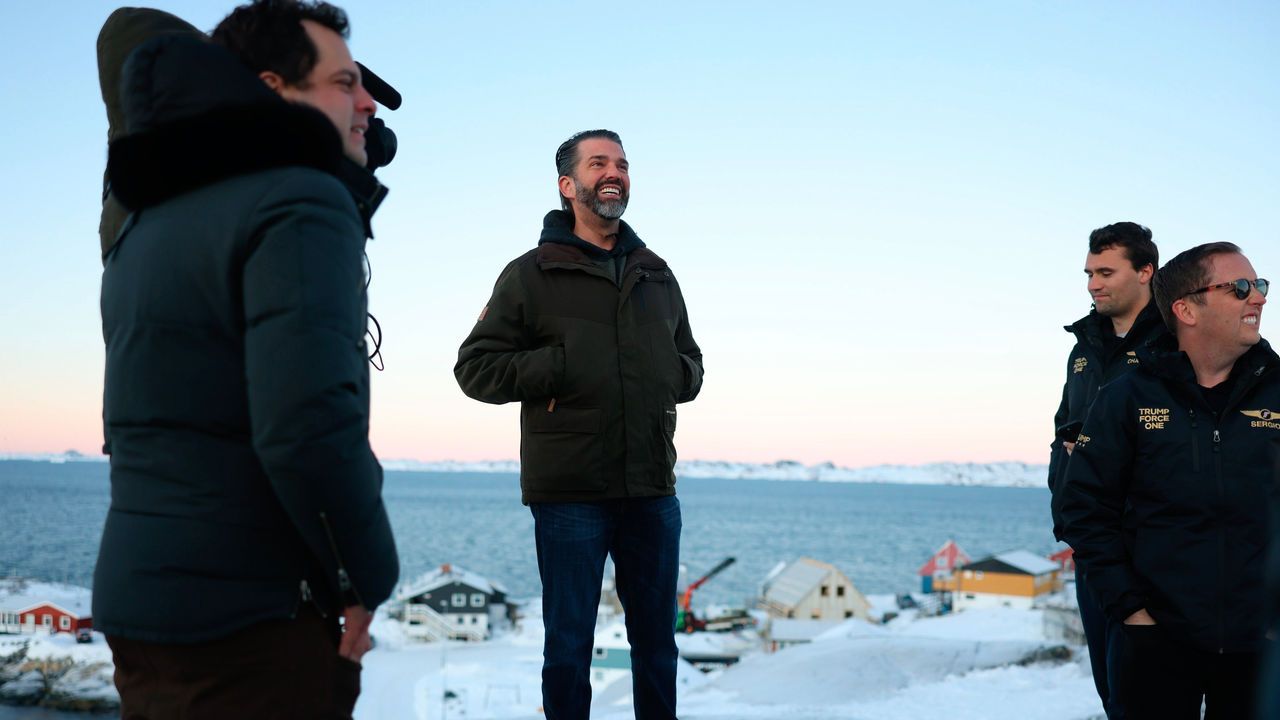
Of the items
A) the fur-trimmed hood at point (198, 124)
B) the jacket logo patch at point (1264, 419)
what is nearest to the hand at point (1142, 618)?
the jacket logo patch at point (1264, 419)

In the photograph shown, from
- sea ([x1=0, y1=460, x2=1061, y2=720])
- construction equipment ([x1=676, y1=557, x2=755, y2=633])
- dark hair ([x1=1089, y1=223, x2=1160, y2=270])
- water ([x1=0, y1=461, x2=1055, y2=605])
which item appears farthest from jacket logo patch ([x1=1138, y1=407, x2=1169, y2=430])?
water ([x1=0, y1=461, x2=1055, y2=605])

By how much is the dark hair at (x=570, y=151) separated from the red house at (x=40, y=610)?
176 inches

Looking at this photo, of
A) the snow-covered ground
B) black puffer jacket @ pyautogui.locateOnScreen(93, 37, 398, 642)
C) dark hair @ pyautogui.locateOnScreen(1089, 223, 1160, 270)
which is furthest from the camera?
the snow-covered ground

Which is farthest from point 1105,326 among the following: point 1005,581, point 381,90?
point 1005,581

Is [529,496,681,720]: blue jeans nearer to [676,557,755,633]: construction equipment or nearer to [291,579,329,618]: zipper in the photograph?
[291,579,329,618]: zipper

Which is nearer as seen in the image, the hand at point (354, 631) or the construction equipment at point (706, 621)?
the hand at point (354, 631)

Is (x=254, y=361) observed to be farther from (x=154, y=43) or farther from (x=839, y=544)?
(x=839, y=544)

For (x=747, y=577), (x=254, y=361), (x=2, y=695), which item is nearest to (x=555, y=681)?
(x=254, y=361)

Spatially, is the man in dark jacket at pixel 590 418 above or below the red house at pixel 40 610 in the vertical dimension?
above

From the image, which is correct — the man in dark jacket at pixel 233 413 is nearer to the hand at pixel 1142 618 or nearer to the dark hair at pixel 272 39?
the dark hair at pixel 272 39

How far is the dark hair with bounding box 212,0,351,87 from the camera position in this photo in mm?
1696

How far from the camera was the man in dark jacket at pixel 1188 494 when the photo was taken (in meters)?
2.64

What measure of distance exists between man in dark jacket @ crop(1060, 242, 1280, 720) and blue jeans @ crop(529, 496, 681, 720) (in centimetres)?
135

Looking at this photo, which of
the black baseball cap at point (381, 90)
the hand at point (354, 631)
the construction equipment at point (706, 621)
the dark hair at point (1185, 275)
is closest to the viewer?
the hand at point (354, 631)
